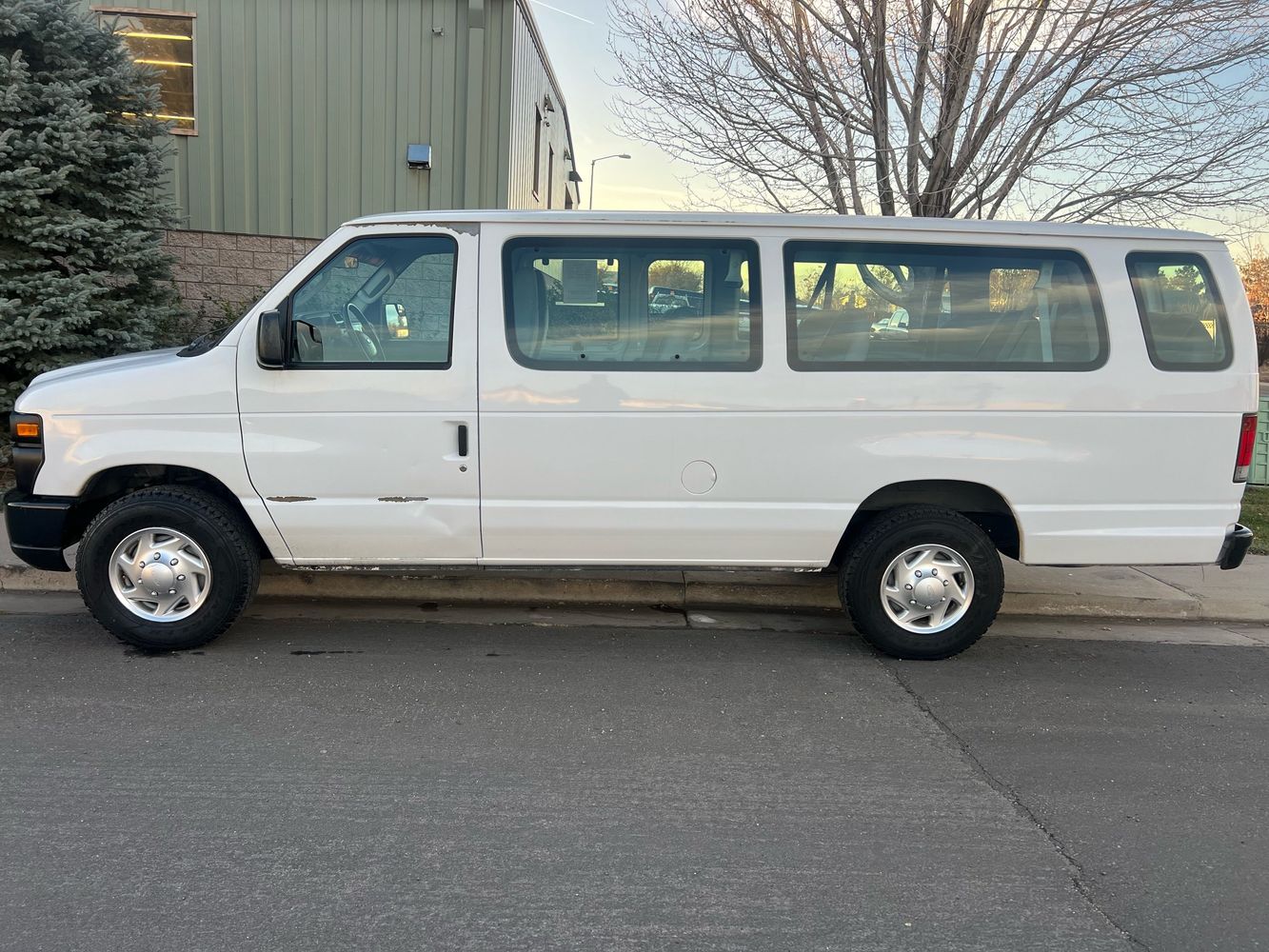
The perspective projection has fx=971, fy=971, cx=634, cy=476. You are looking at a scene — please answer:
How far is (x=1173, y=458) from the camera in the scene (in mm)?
4867

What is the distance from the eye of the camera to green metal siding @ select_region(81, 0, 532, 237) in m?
10.5

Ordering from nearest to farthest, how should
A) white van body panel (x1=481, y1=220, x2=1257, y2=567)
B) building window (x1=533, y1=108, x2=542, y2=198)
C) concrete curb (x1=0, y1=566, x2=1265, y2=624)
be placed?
white van body panel (x1=481, y1=220, x2=1257, y2=567) < concrete curb (x1=0, y1=566, x2=1265, y2=624) < building window (x1=533, y1=108, x2=542, y2=198)

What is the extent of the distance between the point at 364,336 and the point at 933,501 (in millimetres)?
3021

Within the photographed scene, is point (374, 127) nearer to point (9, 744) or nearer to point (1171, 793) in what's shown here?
point (9, 744)

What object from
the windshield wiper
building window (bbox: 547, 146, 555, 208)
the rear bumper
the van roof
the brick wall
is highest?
building window (bbox: 547, 146, 555, 208)

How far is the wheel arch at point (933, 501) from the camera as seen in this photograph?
5000mm

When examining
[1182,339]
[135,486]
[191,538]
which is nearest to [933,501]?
[1182,339]

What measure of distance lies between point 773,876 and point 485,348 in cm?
279

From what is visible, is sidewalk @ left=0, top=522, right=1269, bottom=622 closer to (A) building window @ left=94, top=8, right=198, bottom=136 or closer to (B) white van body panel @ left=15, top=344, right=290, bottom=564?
(B) white van body panel @ left=15, top=344, right=290, bottom=564

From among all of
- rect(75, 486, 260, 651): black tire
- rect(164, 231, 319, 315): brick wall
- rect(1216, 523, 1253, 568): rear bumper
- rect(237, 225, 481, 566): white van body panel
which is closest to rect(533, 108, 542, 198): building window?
rect(164, 231, 319, 315): brick wall

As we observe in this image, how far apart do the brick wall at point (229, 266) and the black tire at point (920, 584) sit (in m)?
8.07

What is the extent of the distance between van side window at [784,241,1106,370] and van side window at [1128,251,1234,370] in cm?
25

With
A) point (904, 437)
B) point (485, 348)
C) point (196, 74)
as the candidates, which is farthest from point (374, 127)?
point (904, 437)

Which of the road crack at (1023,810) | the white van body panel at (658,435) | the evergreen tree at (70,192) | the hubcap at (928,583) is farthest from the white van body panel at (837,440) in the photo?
the evergreen tree at (70,192)
